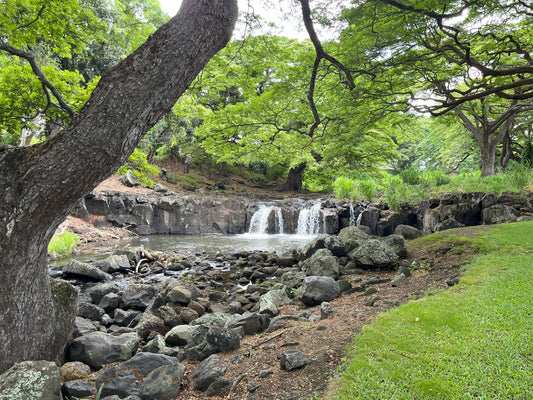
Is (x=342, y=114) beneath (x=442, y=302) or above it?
above

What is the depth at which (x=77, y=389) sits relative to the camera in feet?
8.96

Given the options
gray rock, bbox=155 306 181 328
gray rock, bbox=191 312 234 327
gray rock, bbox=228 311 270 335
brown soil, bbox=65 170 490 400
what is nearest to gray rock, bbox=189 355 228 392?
brown soil, bbox=65 170 490 400

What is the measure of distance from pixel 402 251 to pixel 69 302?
20.0ft

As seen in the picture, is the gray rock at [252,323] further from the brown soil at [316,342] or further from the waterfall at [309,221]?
the waterfall at [309,221]

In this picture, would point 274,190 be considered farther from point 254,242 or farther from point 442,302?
point 442,302

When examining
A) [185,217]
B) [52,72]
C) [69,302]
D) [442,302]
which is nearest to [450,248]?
[442,302]

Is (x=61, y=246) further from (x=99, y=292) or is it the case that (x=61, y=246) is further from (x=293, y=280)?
(x=293, y=280)

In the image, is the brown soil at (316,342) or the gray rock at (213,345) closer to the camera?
the brown soil at (316,342)

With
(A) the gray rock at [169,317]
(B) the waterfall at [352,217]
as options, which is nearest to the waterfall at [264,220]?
(B) the waterfall at [352,217]

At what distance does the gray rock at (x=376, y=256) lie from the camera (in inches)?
246

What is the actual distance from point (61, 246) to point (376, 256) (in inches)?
422

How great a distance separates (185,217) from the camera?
18219mm

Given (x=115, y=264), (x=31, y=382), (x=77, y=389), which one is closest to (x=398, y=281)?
(x=77, y=389)

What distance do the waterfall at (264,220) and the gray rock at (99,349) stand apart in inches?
546
